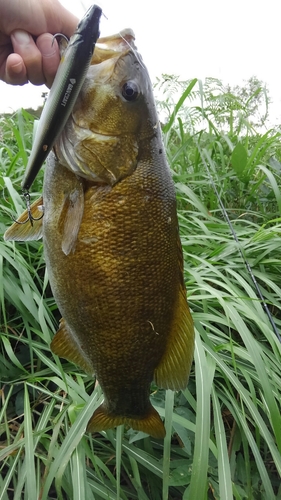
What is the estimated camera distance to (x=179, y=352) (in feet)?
3.51

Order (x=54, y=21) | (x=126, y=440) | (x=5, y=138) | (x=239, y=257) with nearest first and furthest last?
1. (x=54, y=21)
2. (x=126, y=440)
3. (x=239, y=257)
4. (x=5, y=138)

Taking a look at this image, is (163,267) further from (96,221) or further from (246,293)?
(246,293)

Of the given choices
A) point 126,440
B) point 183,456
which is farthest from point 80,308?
point 183,456

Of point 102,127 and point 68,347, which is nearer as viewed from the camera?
point 102,127

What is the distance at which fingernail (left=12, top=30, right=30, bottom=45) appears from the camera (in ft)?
3.66

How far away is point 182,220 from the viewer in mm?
2477

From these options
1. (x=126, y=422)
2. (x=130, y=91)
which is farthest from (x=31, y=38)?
(x=126, y=422)

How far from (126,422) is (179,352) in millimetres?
286

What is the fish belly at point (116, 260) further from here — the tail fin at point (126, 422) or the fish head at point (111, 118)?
the tail fin at point (126, 422)

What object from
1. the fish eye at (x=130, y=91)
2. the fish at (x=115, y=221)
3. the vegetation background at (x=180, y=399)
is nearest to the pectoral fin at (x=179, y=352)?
the fish at (x=115, y=221)

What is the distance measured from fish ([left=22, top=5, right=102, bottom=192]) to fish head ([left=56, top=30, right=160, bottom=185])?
0.37 ft

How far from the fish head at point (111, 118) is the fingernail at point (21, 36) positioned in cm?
27

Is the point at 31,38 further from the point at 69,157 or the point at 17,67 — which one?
the point at 69,157

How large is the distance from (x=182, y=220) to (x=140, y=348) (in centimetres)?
153
